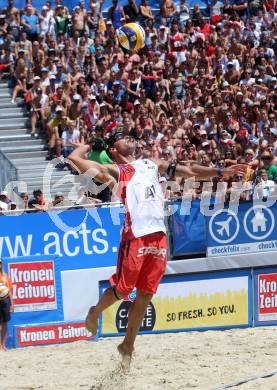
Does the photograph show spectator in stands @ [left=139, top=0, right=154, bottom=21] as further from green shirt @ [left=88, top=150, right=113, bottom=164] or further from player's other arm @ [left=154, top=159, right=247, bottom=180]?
player's other arm @ [left=154, top=159, right=247, bottom=180]

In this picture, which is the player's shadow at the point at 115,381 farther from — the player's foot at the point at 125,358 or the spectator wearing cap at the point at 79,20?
the spectator wearing cap at the point at 79,20

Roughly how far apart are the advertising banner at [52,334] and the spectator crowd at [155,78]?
174 inches

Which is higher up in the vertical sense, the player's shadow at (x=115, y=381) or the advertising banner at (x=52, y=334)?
the player's shadow at (x=115, y=381)

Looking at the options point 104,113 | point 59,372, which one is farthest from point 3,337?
point 104,113

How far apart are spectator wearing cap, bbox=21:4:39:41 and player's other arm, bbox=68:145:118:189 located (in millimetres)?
12259

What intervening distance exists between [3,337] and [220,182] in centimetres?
429

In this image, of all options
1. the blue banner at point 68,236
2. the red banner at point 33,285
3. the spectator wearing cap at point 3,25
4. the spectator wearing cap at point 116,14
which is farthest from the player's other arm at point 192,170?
the spectator wearing cap at point 116,14

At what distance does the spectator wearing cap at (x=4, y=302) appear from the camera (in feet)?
41.1

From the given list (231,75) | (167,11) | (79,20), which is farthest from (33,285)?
(167,11)

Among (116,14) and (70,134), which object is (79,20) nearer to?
(116,14)

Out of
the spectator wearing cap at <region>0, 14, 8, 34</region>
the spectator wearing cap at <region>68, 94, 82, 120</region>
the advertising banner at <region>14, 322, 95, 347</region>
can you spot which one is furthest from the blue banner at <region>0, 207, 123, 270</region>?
the spectator wearing cap at <region>0, 14, 8, 34</region>

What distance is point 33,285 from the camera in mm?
12875

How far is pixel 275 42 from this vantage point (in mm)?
21391

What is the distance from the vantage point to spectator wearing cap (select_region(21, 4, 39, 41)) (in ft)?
65.6
